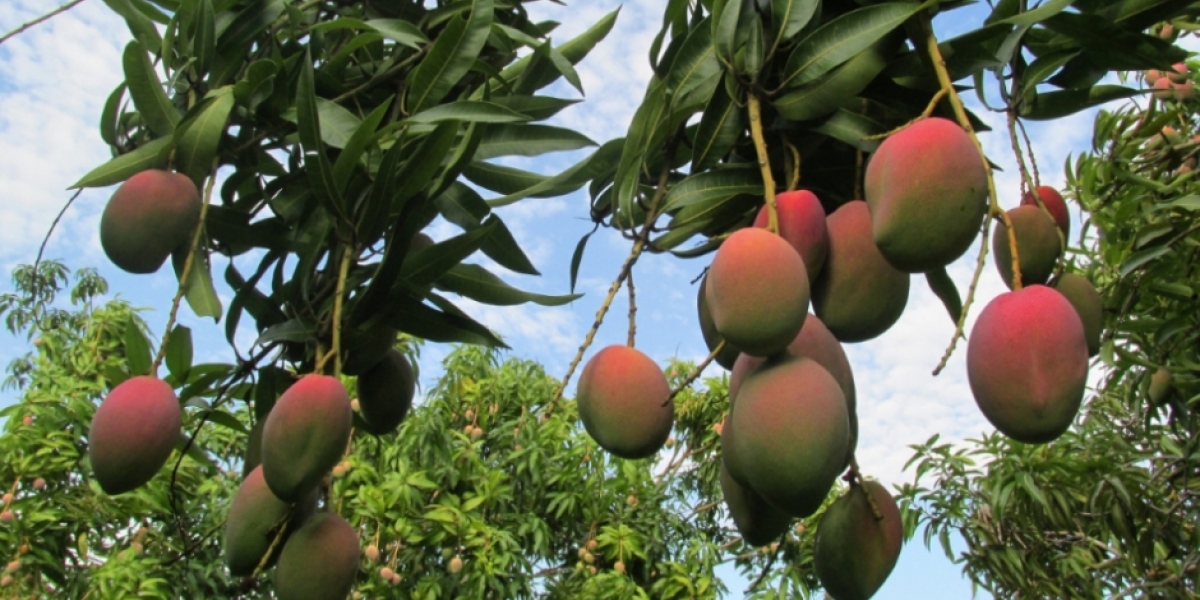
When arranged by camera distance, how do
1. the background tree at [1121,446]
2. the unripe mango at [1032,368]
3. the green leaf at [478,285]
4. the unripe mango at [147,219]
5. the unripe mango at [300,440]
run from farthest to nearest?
the background tree at [1121,446], the green leaf at [478,285], the unripe mango at [147,219], the unripe mango at [300,440], the unripe mango at [1032,368]

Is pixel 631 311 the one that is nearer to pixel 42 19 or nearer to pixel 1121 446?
pixel 42 19

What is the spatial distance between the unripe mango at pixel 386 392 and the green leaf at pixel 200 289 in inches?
6.0

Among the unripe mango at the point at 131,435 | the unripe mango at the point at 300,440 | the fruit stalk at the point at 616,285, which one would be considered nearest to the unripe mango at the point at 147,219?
the unripe mango at the point at 131,435

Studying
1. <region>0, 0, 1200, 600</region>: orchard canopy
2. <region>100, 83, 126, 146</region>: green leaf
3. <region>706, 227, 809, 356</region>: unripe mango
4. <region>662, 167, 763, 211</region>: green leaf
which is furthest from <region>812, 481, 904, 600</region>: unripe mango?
<region>100, 83, 126, 146</region>: green leaf

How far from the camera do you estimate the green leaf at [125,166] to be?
88 centimetres

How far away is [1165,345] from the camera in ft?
6.31

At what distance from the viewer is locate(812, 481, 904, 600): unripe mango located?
0.57 meters

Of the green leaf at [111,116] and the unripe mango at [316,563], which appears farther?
the green leaf at [111,116]

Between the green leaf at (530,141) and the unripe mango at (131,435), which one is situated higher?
the green leaf at (530,141)

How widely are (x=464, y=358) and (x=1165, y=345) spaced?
3.51 metres

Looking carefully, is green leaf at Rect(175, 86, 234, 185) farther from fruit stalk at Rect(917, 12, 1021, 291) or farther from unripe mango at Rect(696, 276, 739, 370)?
fruit stalk at Rect(917, 12, 1021, 291)

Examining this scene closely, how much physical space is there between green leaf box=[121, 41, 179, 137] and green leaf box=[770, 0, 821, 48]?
586 mm

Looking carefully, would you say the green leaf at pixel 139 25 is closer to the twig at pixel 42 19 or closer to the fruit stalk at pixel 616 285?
the twig at pixel 42 19

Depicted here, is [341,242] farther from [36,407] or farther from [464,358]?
[464,358]
